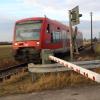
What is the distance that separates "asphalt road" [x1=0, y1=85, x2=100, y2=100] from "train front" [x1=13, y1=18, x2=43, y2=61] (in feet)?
41.7

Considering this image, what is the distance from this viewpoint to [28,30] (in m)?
24.4

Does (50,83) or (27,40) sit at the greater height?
(27,40)

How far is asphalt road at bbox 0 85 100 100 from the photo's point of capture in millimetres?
9631

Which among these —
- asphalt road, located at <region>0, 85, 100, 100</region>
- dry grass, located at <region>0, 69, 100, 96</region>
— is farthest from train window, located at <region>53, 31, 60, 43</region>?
asphalt road, located at <region>0, 85, 100, 100</region>

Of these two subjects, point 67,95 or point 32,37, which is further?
point 32,37

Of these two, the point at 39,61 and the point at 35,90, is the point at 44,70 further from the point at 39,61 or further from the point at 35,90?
the point at 39,61

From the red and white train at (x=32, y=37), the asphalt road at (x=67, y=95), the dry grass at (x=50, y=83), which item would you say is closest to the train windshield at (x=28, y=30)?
the red and white train at (x=32, y=37)

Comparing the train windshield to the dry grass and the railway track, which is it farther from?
the dry grass

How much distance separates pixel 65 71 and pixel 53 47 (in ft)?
41.7

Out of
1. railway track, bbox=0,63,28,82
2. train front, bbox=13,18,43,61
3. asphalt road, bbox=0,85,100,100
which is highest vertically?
train front, bbox=13,18,43,61

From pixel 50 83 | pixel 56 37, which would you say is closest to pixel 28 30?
pixel 56 37

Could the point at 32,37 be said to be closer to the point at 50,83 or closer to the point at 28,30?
the point at 28,30

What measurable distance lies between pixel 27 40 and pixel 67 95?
1450 centimetres

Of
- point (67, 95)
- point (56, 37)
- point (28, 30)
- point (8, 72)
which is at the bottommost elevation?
point (8, 72)
